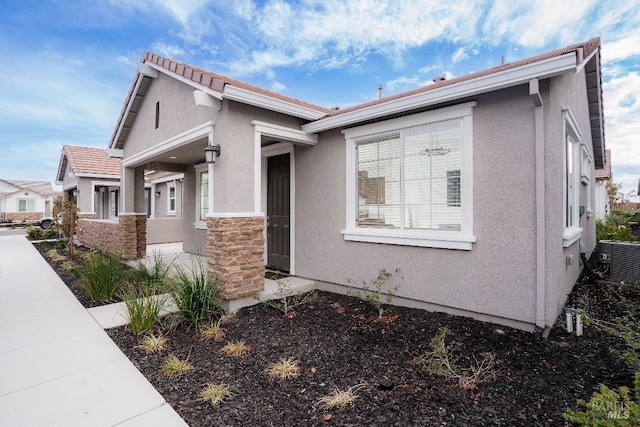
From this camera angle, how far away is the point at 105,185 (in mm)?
16781

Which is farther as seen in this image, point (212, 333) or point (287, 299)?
point (287, 299)

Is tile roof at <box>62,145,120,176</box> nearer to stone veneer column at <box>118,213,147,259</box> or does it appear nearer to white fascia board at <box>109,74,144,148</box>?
white fascia board at <box>109,74,144,148</box>

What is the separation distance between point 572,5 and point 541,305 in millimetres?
6227

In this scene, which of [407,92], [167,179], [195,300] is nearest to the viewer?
[195,300]

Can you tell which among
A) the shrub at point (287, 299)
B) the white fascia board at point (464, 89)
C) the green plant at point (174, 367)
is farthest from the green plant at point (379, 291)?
the green plant at point (174, 367)

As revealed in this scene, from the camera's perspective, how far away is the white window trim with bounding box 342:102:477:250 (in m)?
4.68

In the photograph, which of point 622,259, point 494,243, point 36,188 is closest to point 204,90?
point 494,243

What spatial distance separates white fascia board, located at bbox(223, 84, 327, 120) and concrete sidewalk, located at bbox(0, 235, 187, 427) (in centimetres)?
403

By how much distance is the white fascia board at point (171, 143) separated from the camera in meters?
6.05

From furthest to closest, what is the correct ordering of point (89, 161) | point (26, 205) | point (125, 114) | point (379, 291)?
1. point (26, 205)
2. point (89, 161)
3. point (125, 114)
4. point (379, 291)

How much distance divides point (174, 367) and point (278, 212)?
15.1 feet

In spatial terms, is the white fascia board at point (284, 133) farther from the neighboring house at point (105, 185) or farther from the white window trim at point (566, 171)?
the neighboring house at point (105, 185)

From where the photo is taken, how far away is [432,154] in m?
5.12

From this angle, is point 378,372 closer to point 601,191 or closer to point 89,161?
point 89,161
